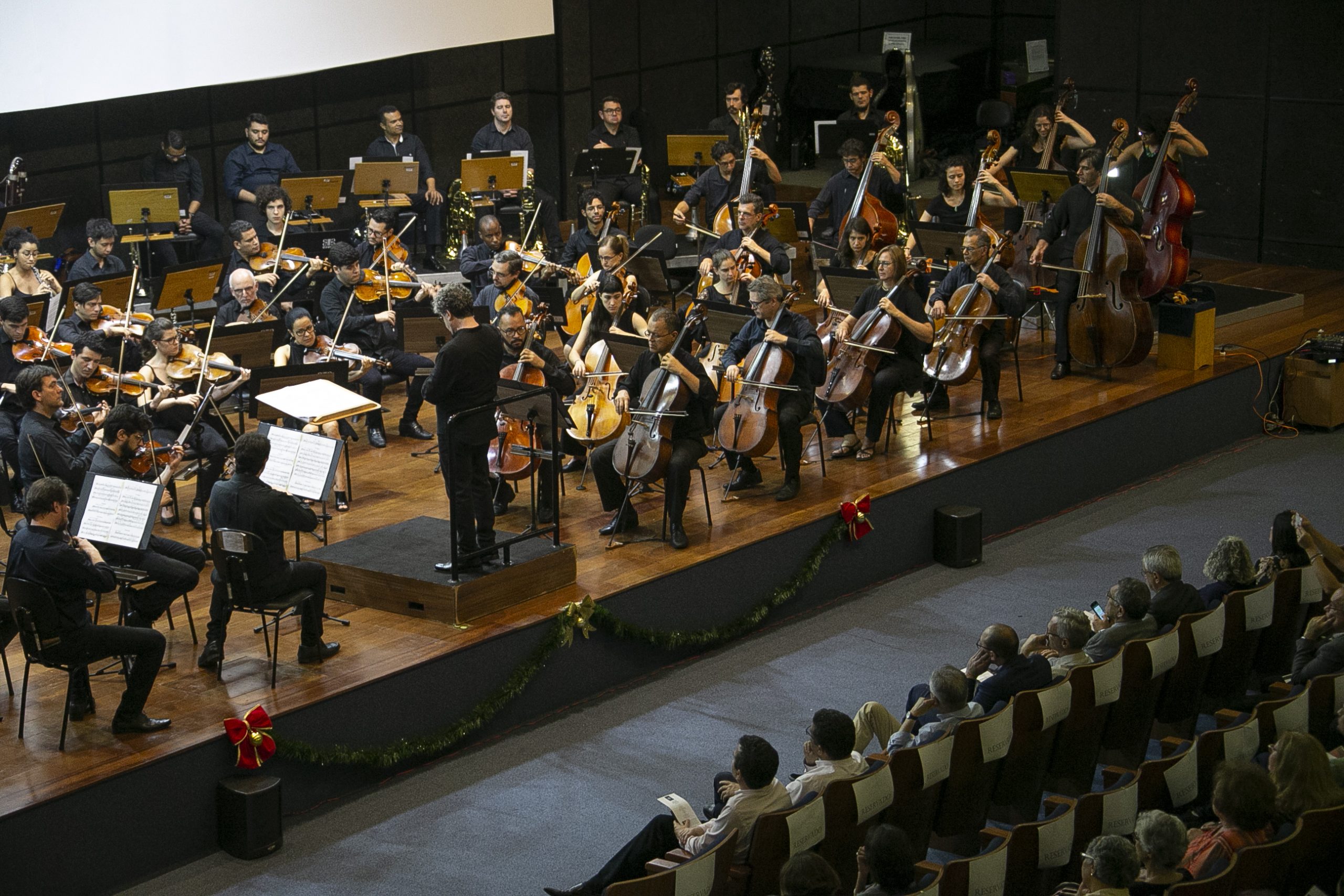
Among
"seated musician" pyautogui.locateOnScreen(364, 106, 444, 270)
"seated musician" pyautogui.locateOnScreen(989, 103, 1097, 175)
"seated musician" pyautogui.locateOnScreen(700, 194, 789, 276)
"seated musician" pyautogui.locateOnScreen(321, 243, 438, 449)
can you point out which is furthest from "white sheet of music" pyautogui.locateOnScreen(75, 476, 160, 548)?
"seated musician" pyautogui.locateOnScreen(989, 103, 1097, 175)

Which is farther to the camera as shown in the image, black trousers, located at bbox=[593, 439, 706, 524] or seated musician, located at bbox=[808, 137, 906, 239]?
seated musician, located at bbox=[808, 137, 906, 239]

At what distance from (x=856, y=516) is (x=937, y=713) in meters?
2.55

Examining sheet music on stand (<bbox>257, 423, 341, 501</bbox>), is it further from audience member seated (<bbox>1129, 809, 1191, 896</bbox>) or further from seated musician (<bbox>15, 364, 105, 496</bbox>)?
audience member seated (<bbox>1129, 809, 1191, 896</bbox>)

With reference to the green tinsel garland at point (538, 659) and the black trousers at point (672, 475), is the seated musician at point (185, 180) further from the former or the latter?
the green tinsel garland at point (538, 659)

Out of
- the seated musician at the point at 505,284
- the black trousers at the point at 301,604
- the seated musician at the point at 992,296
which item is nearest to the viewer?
the black trousers at the point at 301,604

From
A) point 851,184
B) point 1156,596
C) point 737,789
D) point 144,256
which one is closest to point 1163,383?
point 851,184

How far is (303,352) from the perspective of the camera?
30.0 feet

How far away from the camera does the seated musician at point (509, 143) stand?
12.7 meters

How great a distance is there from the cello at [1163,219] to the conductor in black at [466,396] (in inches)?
195

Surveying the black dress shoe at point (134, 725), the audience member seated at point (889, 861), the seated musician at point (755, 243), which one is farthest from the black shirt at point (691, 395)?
the audience member seated at point (889, 861)

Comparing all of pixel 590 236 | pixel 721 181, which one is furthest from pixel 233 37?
pixel 721 181

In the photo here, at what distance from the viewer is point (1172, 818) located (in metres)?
4.63

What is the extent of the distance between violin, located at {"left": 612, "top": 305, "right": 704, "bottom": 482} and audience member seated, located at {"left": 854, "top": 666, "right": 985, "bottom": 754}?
2.25 meters

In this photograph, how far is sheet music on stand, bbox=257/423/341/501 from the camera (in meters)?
7.25
